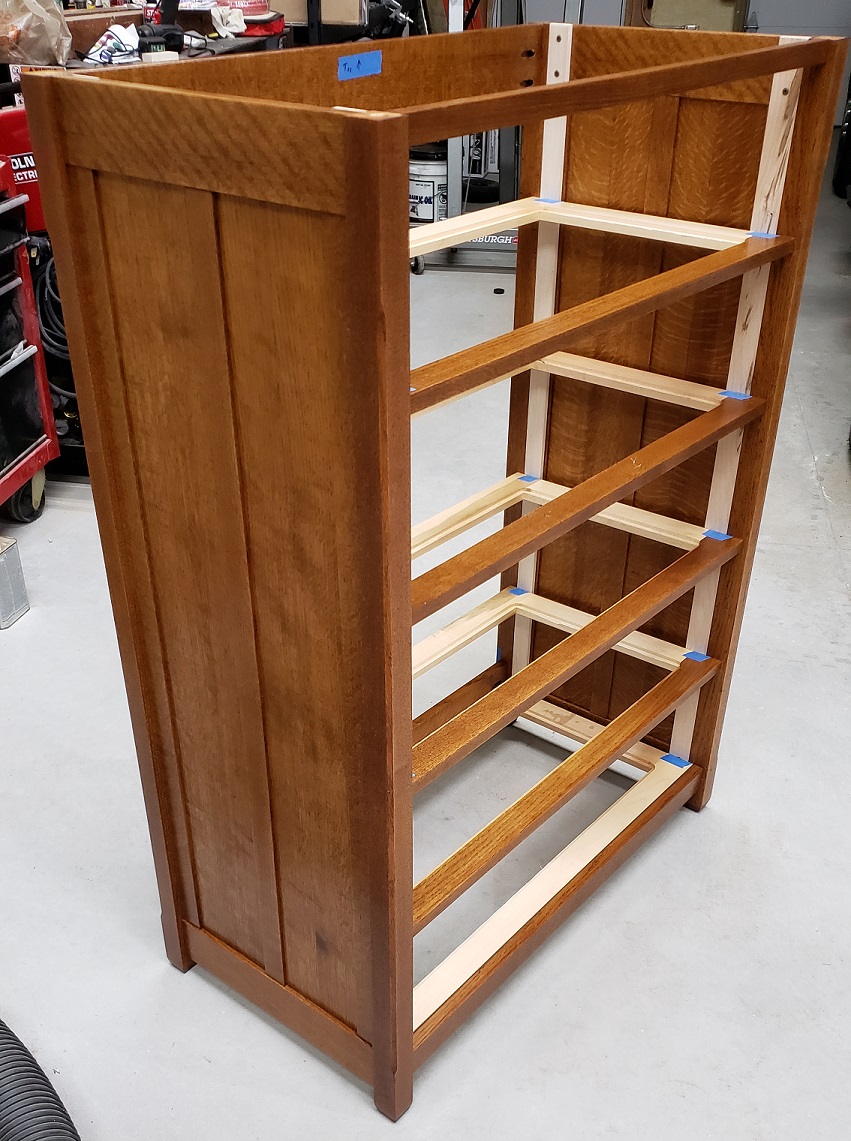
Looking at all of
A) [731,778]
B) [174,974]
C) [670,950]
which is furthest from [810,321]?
[174,974]

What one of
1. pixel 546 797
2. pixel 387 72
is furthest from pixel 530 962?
pixel 387 72

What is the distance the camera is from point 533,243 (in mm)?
2135

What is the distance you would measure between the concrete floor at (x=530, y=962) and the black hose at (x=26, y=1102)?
5.2 inches

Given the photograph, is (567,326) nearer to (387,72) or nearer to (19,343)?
(387,72)

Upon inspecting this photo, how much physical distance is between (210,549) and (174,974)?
37.7 inches

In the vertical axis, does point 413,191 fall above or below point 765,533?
above

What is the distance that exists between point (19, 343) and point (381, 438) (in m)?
2.50

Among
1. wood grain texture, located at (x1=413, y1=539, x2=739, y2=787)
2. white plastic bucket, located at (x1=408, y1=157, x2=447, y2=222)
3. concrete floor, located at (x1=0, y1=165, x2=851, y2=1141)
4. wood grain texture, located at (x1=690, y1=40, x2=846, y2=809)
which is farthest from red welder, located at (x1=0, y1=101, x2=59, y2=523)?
white plastic bucket, located at (x1=408, y1=157, x2=447, y2=222)

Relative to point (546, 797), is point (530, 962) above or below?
below

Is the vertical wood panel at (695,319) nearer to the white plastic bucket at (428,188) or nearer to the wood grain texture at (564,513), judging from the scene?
the wood grain texture at (564,513)

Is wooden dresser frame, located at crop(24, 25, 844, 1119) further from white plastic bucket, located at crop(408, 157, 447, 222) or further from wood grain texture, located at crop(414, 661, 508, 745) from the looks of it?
white plastic bucket, located at crop(408, 157, 447, 222)

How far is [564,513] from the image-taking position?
5.31 feet

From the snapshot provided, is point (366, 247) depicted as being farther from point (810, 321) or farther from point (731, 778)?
point (810, 321)

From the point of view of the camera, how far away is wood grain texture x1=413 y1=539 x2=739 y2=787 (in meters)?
1.56
